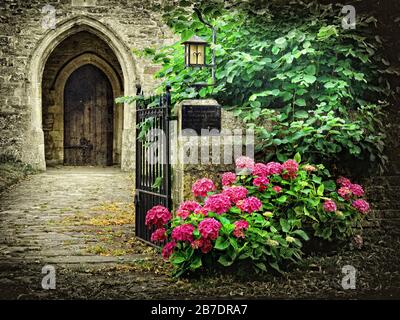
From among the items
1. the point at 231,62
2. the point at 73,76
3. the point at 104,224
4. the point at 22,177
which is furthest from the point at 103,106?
the point at 231,62

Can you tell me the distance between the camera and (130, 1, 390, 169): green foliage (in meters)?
5.82

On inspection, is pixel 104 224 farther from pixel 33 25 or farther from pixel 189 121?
pixel 33 25

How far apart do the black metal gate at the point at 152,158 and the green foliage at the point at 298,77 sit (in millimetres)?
390

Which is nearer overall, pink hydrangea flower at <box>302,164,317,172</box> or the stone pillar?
pink hydrangea flower at <box>302,164,317,172</box>

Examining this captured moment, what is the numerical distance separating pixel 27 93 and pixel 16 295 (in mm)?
9939

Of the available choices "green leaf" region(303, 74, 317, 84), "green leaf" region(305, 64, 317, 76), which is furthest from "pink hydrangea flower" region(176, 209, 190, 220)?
"green leaf" region(305, 64, 317, 76)

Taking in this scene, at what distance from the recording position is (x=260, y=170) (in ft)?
17.4

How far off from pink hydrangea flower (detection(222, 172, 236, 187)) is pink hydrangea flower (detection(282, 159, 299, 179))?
50cm

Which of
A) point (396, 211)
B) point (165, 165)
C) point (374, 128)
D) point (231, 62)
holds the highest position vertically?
point (231, 62)

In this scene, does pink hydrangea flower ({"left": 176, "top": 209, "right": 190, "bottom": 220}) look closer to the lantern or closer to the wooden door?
the lantern

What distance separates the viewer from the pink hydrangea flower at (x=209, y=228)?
4590mm

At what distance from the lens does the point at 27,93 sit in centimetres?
1355

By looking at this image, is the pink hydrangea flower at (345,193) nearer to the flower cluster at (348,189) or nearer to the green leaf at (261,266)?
the flower cluster at (348,189)

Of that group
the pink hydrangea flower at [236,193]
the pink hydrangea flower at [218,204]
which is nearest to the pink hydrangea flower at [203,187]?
the pink hydrangea flower at [236,193]
